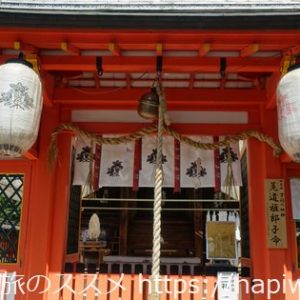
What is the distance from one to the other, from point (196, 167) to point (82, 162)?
1795 mm

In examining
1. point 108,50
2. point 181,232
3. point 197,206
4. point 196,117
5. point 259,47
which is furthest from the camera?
point 181,232

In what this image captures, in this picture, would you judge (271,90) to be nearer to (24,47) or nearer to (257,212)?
(257,212)

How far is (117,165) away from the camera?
6.53 metres

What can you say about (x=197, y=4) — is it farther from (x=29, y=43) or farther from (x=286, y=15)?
(x=29, y=43)

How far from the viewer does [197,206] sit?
12.5m

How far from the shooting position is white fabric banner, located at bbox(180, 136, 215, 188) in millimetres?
6402

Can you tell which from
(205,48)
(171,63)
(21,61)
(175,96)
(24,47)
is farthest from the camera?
(175,96)

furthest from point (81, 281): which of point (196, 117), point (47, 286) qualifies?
point (196, 117)

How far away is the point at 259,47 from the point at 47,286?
4.25 m

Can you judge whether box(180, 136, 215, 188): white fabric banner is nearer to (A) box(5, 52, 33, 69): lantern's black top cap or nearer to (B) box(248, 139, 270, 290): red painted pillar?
(B) box(248, 139, 270, 290): red painted pillar

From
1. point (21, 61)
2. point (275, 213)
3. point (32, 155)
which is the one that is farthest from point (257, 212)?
point (21, 61)

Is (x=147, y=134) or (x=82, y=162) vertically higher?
(x=147, y=134)

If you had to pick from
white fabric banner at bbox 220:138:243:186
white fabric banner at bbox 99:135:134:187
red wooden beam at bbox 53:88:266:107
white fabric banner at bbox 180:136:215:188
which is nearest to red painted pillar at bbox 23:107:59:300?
red wooden beam at bbox 53:88:266:107

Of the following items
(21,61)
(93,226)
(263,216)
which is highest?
(21,61)
